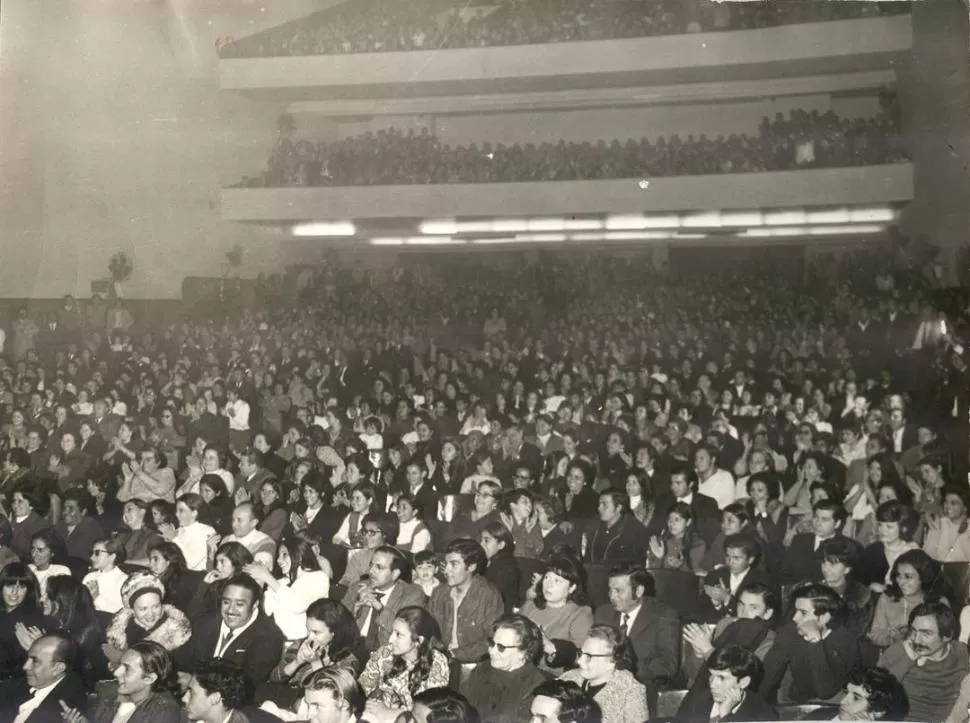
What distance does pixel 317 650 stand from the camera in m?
4.05

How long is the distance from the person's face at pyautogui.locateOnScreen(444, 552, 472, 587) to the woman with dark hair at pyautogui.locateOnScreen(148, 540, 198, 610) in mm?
1443

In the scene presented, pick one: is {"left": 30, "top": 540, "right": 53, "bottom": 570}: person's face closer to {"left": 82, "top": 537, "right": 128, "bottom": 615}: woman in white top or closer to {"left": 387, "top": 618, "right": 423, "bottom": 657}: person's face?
{"left": 82, "top": 537, "right": 128, "bottom": 615}: woman in white top

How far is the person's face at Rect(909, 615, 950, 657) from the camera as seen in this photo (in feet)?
12.9

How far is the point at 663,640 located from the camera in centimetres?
399

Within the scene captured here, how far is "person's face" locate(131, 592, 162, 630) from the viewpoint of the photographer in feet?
13.5

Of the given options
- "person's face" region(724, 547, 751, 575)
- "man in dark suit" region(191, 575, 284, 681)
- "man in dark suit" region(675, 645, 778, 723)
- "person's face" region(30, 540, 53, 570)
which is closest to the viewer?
"man in dark suit" region(675, 645, 778, 723)

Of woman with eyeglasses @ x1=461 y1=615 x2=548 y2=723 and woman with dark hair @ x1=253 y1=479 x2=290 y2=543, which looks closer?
woman with eyeglasses @ x1=461 y1=615 x2=548 y2=723

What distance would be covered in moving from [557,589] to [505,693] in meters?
0.61

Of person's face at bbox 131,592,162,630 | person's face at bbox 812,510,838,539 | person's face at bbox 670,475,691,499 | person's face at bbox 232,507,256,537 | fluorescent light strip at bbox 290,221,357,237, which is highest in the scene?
fluorescent light strip at bbox 290,221,357,237

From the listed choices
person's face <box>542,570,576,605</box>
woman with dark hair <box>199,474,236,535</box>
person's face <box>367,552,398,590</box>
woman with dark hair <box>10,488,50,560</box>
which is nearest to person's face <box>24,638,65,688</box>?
woman with dark hair <box>10,488,50,560</box>

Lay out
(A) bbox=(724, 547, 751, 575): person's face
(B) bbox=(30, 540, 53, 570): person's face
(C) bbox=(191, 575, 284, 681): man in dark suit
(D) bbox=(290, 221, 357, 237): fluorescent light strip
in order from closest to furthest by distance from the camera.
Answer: (C) bbox=(191, 575, 284, 681): man in dark suit < (A) bbox=(724, 547, 751, 575): person's face < (B) bbox=(30, 540, 53, 570): person's face < (D) bbox=(290, 221, 357, 237): fluorescent light strip

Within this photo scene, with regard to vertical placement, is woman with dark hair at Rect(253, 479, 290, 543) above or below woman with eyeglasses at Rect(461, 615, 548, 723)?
above

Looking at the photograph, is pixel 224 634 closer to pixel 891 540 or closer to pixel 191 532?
pixel 191 532

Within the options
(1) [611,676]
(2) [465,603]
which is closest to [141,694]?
(2) [465,603]
